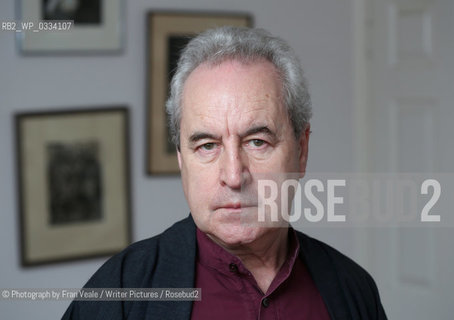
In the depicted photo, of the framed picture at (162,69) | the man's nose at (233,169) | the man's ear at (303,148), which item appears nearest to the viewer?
the man's nose at (233,169)

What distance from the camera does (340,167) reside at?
3.27m

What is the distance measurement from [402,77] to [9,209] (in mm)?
2049

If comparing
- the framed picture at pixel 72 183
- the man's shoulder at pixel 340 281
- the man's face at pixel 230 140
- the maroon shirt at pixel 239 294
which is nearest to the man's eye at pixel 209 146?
the man's face at pixel 230 140

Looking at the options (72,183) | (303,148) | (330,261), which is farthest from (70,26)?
(330,261)

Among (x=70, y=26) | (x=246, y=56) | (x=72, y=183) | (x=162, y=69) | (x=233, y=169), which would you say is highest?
(x=70, y=26)

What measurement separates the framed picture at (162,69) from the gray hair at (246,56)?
4.75 ft

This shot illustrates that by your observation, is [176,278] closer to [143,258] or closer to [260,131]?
[143,258]

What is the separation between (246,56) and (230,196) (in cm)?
28

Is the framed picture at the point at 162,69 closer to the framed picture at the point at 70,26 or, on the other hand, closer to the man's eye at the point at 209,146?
the framed picture at the point at 70,26

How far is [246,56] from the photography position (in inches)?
48.1

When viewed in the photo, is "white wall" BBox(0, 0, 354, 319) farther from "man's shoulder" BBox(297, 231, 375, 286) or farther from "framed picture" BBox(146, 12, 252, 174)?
"man's shoulder" BBox(297, 231, 375, 286)

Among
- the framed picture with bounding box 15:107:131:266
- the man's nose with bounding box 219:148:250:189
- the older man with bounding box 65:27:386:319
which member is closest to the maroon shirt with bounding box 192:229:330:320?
the older man with bounding box 65:27:386:319

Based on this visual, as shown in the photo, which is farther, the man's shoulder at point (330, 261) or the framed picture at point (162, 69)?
the framed picture at point (162, 69)

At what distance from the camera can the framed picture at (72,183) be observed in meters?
2.50
